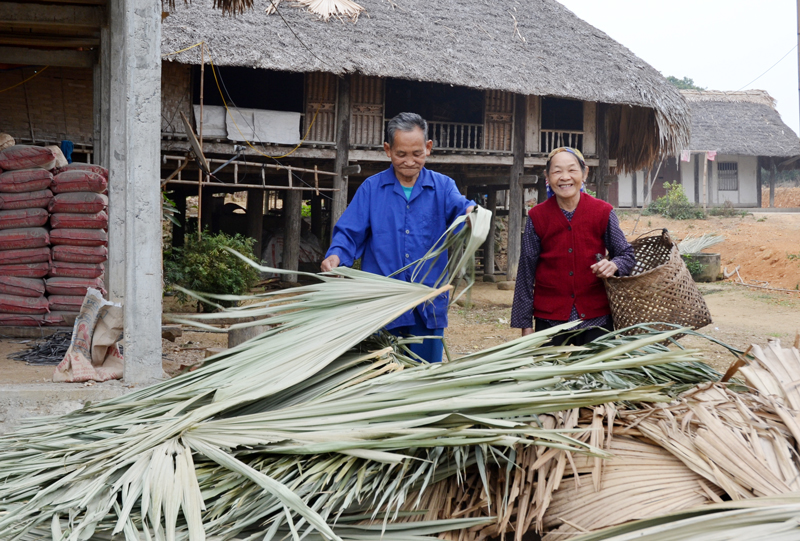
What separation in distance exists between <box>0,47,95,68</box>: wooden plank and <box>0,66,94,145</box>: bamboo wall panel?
1.60 metres

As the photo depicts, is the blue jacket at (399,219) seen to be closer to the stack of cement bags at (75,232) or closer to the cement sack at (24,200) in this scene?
the stack of cement bags at (75,232)

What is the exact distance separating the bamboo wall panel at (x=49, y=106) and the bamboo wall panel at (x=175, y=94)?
1.12m

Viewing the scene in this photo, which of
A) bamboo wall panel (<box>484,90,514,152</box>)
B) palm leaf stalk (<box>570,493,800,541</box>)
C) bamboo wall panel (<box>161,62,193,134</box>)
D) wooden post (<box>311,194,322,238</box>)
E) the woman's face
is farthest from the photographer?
wooden post (<box>311,194,322,238</box>)

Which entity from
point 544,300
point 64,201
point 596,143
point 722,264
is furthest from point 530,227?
point 722,264

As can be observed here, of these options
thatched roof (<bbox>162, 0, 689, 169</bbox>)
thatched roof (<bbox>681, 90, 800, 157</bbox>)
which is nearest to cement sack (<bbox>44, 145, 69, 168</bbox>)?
thatched roof (<bbox>162, 0, 689, 169</bbox>)

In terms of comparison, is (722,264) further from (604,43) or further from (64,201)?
(64,201)

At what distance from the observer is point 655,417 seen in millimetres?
1446

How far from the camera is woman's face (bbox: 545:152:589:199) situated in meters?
2.52

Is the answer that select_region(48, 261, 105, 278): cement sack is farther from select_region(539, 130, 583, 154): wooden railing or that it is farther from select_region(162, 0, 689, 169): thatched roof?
select_region(539, 130, 583, 154): wooden railing

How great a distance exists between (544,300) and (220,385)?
1.39 metres

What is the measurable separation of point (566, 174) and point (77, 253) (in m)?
4.38

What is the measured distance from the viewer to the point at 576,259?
102 inches

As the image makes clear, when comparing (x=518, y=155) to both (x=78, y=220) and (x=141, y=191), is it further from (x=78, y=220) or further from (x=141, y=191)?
(x=141, y=191)

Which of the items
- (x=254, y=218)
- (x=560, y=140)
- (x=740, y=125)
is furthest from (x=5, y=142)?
(x=740, y=125)
